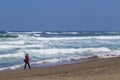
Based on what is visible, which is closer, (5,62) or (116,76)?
(116,76)

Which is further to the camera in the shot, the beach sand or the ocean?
the ocean

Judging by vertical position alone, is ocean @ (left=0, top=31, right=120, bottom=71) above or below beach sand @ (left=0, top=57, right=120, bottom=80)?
below

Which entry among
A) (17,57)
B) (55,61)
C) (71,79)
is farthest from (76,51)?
(71,79)

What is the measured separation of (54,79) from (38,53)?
675 inches

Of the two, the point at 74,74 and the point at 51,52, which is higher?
the point at 74,74

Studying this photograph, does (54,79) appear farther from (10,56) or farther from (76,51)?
(76,51)

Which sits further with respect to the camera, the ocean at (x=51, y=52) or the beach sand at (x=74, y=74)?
the ocean at (x=51, y=52)

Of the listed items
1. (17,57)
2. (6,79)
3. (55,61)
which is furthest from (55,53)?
(6,79)

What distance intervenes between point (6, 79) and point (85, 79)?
152 inches

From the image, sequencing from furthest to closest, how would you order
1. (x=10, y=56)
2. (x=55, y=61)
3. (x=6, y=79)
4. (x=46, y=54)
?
(x=46, y=54)
(x=10, y=56)
(x=55, y=61)
(x=6, y=79)

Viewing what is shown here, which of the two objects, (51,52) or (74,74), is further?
(51,52)

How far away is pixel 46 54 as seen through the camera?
29500 mm

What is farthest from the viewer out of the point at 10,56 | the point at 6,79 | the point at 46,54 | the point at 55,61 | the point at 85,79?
the point at 46,54

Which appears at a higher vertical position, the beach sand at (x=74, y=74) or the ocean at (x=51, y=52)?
the beach sand at (x=74, y=74)
